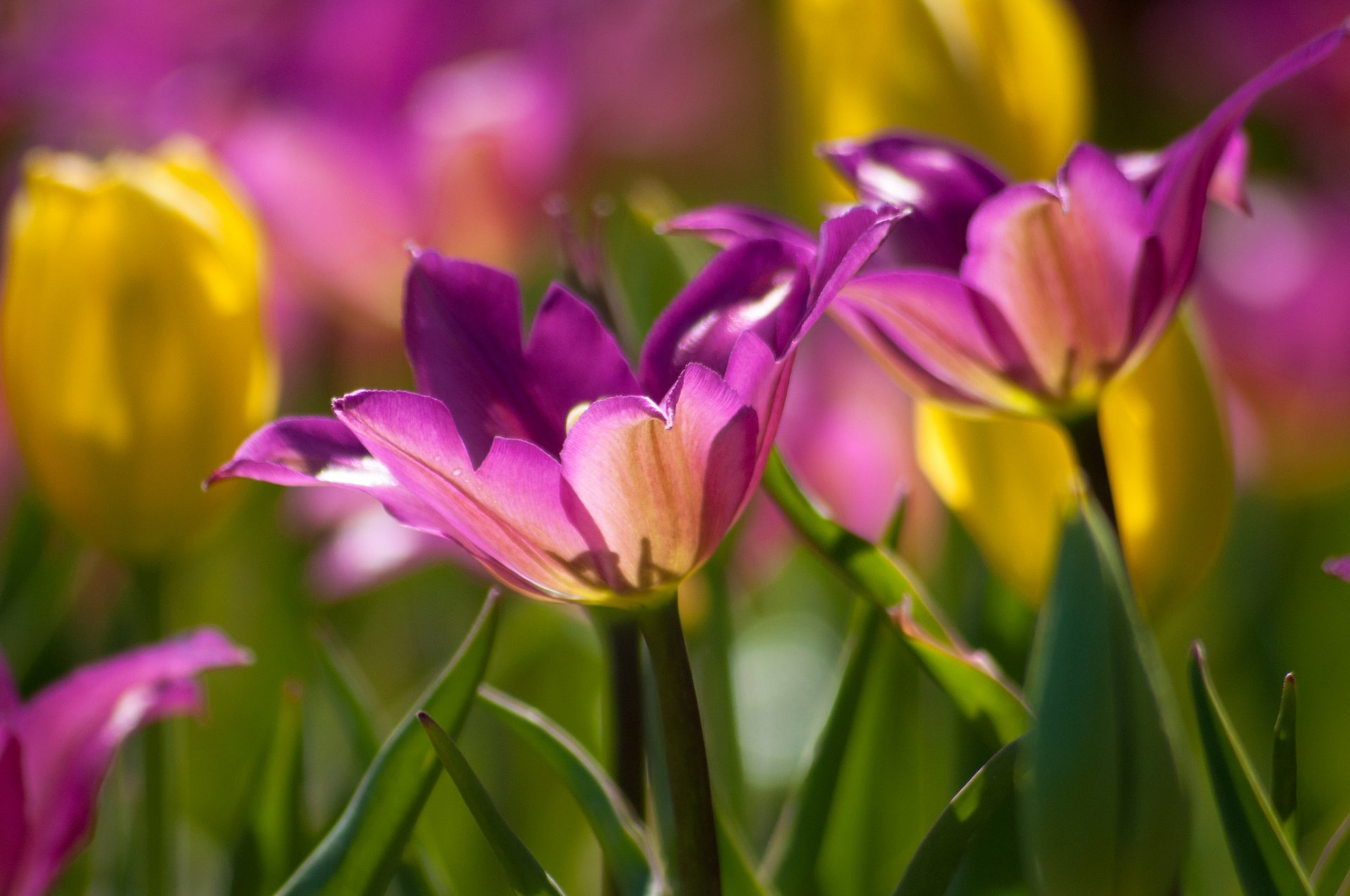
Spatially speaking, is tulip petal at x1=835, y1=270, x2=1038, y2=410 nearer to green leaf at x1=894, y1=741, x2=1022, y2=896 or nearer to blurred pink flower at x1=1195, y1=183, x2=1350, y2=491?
green leaf at x1=894, y1=741, x2=1022, y2=896

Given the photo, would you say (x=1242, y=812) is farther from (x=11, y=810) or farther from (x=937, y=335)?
(x=11, y=810)

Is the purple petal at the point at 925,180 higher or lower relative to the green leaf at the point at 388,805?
higher

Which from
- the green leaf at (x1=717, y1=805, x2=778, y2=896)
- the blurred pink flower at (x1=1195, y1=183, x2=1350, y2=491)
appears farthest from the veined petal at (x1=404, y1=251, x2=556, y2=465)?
the blurred pink flower at (x1=1195, y1=183, x2=1350, y2=491)

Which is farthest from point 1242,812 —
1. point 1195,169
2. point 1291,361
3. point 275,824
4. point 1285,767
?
point 1291,361

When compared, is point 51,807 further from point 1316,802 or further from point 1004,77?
point 1316,802

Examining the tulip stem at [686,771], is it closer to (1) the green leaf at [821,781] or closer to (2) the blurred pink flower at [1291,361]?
(1) the green leaf at [821,781]

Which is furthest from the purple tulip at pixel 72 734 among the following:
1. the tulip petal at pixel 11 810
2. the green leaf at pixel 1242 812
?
the green leaf at pixel 1242 812
